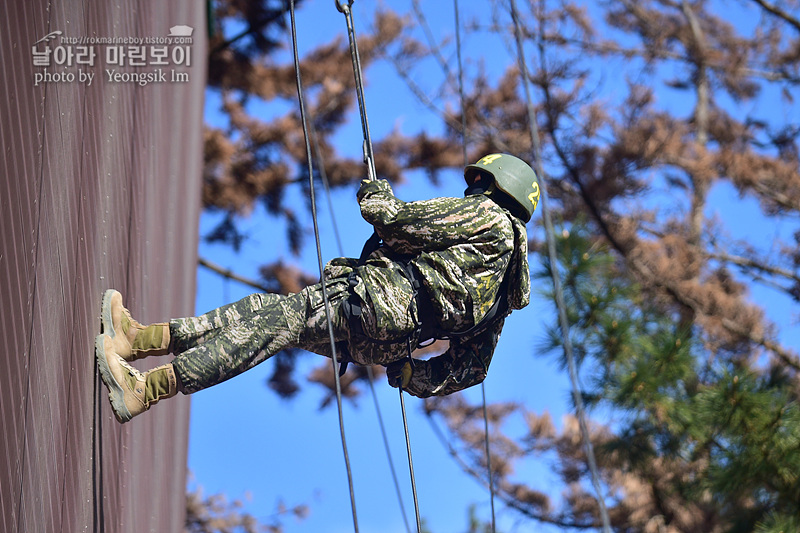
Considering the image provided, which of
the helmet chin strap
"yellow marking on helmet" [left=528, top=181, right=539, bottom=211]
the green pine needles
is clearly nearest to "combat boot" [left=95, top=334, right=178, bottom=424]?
the helmet chin strap

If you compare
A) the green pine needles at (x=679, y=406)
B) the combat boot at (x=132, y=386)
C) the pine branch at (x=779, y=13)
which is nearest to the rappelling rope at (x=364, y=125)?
the combat boot at (x=132, y=386)

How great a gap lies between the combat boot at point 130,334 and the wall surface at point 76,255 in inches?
7.1

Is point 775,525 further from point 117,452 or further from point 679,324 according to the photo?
point 117,452

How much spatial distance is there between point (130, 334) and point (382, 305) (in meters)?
1.29

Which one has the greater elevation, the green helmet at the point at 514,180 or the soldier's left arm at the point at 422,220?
the green helmet at the point at 514,180

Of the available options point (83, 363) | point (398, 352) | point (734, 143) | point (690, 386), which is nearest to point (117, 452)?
point (83, 363)

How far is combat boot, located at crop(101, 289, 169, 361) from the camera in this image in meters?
4.89

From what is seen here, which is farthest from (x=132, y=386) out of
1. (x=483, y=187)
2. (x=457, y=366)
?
(x=483, y=187)

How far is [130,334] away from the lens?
502 centimetres

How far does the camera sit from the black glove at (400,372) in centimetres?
508

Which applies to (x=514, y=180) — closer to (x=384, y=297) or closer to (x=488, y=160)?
(x=488, y=160)

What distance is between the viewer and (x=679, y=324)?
39.7ft

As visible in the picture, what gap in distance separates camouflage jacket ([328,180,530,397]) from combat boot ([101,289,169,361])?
924 millimetres

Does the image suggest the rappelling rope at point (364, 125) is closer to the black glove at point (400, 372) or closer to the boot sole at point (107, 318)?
the black glove at point (400, 372)
